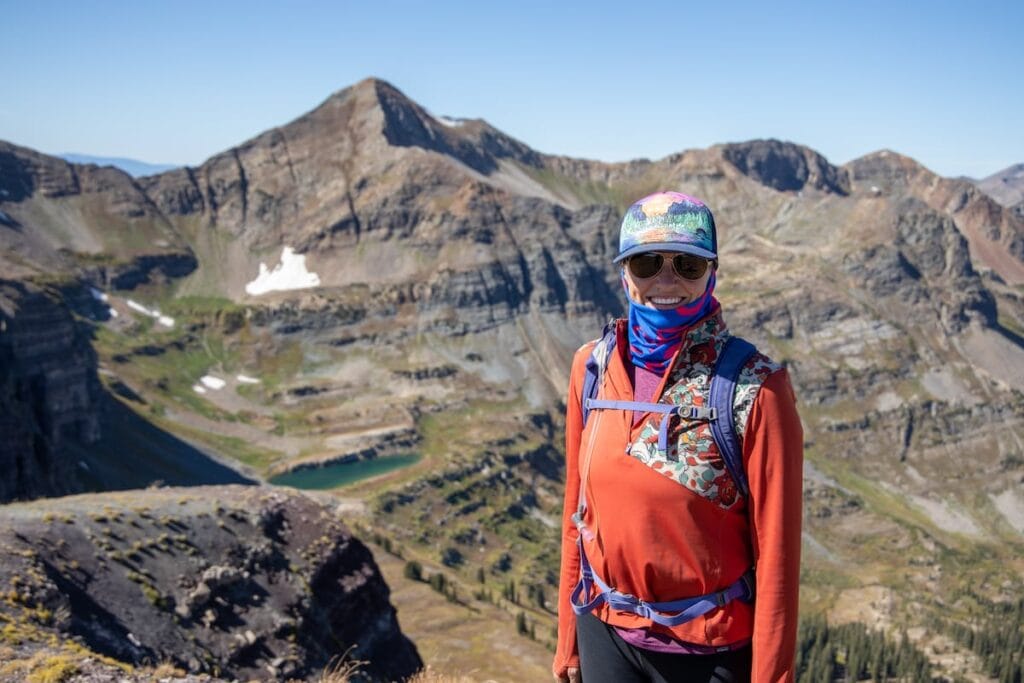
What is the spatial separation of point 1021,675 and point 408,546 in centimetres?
11214

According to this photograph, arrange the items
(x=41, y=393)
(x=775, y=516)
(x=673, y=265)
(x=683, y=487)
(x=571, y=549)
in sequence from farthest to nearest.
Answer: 1. (x=41, y=393)
2. (x=571, y=549)
3. (x=673, y=265)
4. (x=683, y=487)
5. (x=775, y=516)

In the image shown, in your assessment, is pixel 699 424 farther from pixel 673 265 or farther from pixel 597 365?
pixel 673 265

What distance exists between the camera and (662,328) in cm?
712

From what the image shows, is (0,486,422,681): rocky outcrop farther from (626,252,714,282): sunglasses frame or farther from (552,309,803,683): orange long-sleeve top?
(626,252,714,282): sunglasses frame

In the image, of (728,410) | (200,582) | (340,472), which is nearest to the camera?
(728,410)

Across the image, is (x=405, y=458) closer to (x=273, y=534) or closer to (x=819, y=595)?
(x=819, y=595)

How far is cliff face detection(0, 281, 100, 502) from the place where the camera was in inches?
3366

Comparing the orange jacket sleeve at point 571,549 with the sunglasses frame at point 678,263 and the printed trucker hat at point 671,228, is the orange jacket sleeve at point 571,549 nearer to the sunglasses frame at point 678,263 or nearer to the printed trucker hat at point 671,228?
the sunglasses frame at point 678,263

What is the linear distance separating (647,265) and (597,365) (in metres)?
1.12

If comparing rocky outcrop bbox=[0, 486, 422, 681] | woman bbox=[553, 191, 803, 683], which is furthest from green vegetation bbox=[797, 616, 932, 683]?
woman bbox=[553, 191, 803, 683]

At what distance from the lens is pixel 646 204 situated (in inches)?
285

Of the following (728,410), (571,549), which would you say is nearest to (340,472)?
(571,549)

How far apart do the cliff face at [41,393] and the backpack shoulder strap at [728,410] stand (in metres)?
91.3

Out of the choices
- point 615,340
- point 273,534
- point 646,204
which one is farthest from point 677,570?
point 273,534
